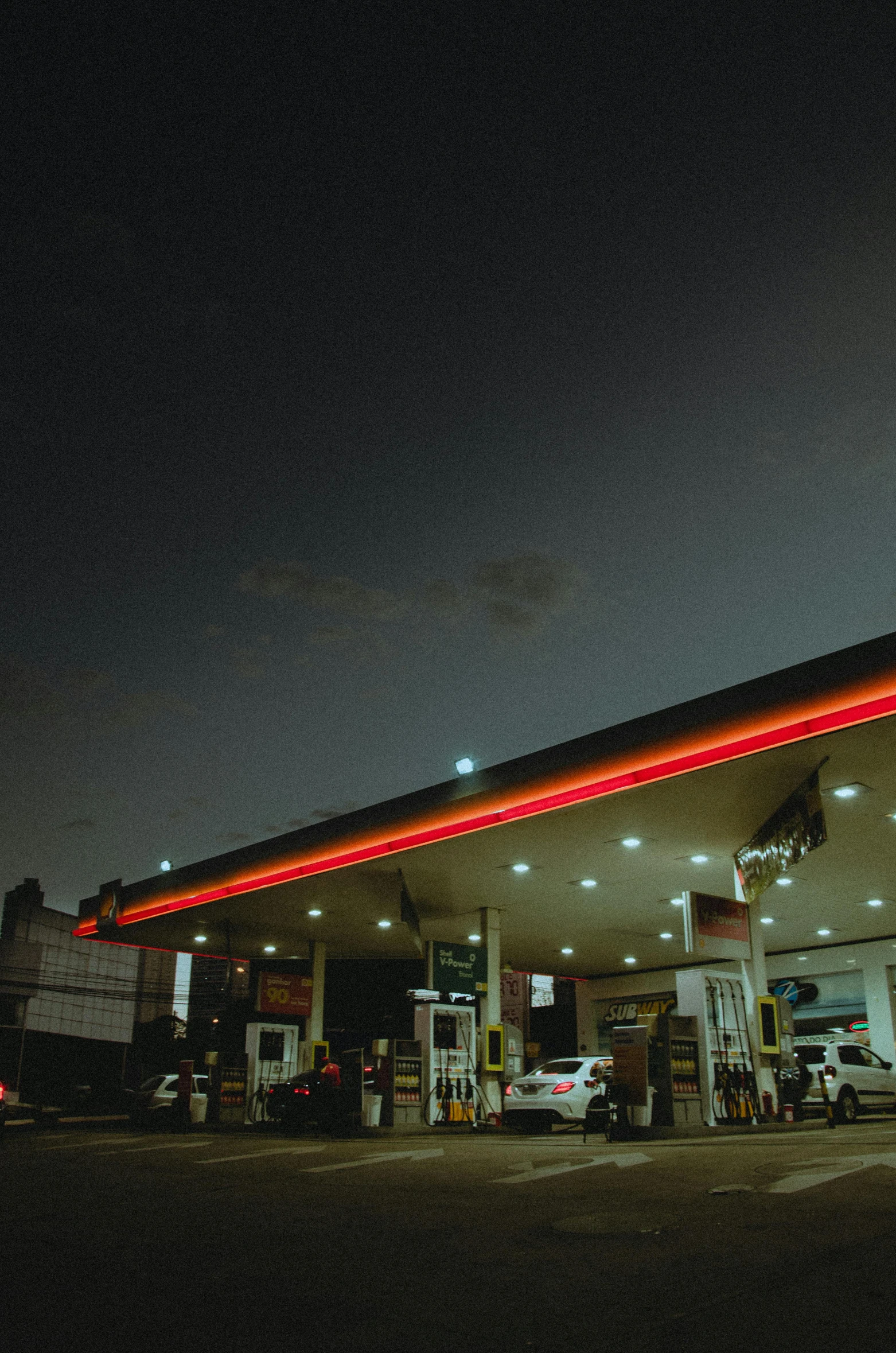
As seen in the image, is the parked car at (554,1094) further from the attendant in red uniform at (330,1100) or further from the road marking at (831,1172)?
the road marking at (831,1172)

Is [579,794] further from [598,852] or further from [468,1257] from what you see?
[468,1257]

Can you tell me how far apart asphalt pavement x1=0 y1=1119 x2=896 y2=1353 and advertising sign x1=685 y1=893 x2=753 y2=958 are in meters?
5.65

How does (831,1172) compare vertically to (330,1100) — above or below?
above

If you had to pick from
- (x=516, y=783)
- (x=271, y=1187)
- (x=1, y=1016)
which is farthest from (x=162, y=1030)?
(x=271, y=1187)

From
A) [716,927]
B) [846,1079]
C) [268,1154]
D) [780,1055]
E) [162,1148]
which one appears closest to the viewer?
[268,1154]

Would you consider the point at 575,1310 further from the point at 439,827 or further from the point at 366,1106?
the point at 366,1106

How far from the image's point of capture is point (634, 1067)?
1421 centimetres

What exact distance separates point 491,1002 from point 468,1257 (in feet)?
56.6

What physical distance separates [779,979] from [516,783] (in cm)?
1914

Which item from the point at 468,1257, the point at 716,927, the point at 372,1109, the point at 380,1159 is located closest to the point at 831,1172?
the point at 468,1257

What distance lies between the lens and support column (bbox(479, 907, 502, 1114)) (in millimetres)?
21156

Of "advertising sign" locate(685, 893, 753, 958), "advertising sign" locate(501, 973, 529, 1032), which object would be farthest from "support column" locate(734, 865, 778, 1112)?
"advertising sign" locate(501, 973, 529, 1032)

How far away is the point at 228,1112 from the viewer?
882 inches

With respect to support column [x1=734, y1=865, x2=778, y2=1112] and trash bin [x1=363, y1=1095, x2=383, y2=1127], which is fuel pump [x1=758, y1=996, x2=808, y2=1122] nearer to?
support column [x1=734, y1=865, x2=778, y2=1112]
